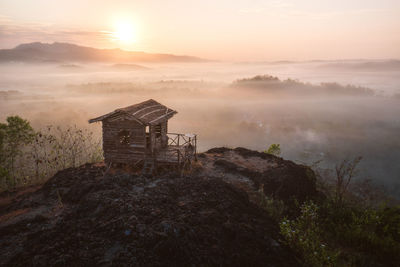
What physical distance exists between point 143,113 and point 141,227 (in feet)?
37.3

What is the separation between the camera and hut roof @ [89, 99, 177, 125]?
17.6 m

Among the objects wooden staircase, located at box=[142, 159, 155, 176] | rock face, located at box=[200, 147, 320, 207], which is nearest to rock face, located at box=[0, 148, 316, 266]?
wooden staircase, located at box=[142, 159, 155, 176]

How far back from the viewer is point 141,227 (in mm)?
9133

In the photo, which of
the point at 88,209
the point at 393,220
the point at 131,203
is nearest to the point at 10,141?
the point at 88,209

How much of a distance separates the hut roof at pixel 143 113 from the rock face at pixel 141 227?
193 inches

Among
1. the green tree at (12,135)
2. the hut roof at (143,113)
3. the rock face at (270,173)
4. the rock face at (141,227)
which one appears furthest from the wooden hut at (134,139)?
the green tree at (12,135)

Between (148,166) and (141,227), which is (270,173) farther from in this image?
(141,227)

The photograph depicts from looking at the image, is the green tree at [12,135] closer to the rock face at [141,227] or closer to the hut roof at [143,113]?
the rock face at [141,227]

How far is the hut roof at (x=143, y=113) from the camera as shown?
17.6m

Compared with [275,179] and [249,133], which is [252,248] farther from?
[249,133]

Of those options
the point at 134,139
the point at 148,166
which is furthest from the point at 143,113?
the point at 148,166

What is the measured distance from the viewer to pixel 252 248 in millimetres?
9477

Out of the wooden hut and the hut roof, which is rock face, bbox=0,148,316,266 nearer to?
the wooden hut

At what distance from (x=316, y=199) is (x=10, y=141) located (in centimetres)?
2792
